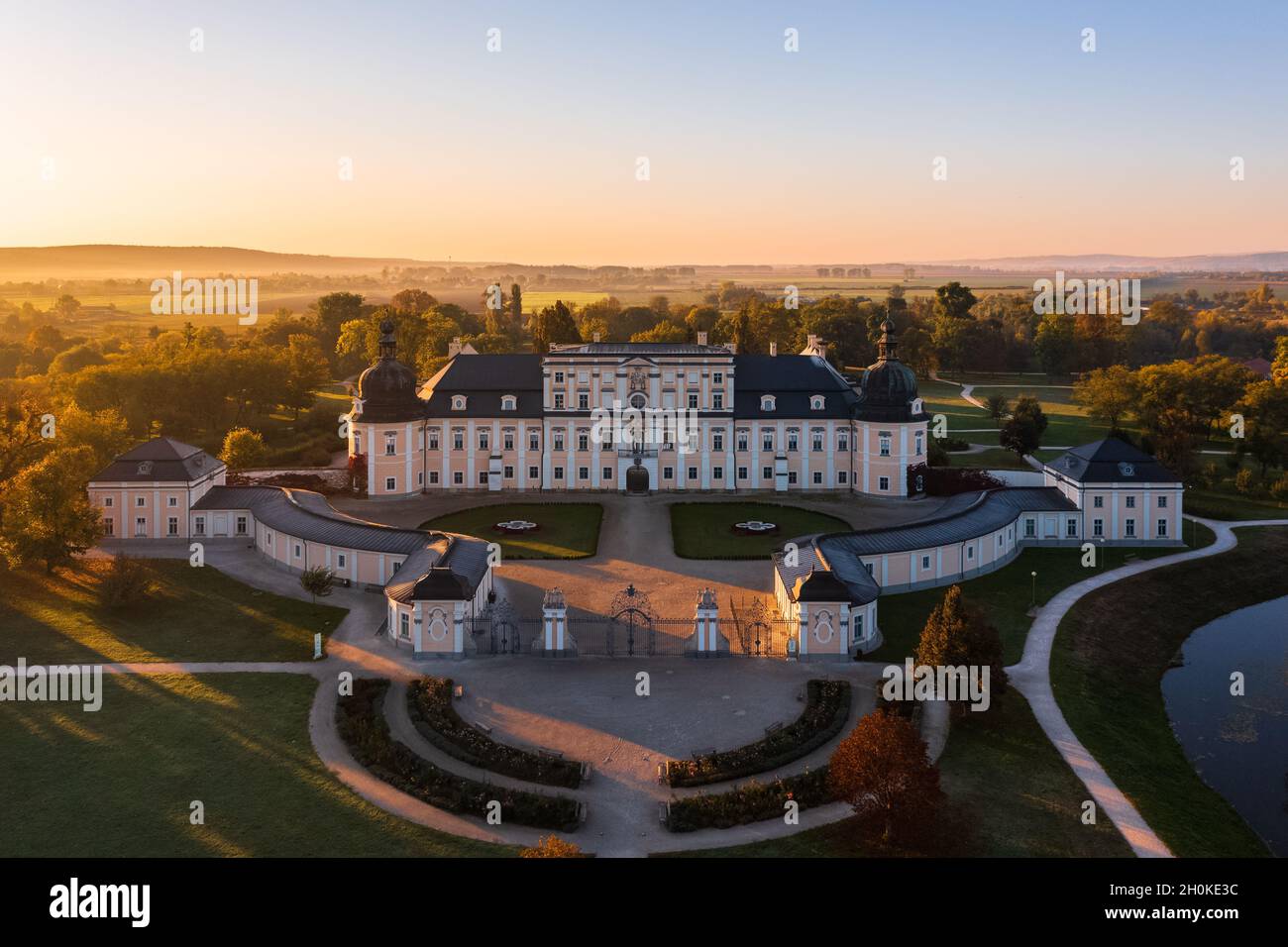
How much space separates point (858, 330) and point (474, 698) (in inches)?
4363

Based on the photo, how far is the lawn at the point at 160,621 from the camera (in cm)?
4228

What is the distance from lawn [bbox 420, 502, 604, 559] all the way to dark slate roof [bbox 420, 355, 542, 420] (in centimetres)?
822

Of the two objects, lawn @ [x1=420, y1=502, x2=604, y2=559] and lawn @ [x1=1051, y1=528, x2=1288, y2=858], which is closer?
lawn @ [x1=1051, y1=528, x2=1288, y2=858]

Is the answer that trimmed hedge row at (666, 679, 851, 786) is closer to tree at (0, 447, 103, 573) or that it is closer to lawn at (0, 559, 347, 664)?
lawn at (0, 559, 347, 664)

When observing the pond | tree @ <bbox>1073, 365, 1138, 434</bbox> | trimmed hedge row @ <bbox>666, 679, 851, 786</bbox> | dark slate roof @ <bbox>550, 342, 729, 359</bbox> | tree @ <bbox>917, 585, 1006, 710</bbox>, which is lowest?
the pond

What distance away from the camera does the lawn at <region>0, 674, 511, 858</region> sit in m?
27.6

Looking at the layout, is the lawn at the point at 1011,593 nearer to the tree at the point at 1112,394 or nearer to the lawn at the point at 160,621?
the lawn at the point at 160,621

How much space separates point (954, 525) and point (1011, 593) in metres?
4.94

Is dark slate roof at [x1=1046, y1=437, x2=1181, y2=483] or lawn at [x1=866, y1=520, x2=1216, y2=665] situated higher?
dark slate roof at [x1=1046, y1=437, x2=1181, y2=483]

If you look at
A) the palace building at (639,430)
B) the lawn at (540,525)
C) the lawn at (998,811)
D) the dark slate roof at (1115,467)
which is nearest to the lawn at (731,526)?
the palace building at (639,430)

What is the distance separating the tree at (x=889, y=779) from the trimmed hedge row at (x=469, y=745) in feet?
28.1

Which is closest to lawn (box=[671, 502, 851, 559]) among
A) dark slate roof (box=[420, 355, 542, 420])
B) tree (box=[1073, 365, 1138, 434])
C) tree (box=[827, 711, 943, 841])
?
dark slate roof (box=[420, 355, 542, 420])

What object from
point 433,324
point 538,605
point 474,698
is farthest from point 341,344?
point 474,698

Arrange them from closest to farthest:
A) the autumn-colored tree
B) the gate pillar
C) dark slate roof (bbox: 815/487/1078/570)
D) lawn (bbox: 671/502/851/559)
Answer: the autumn-colored tree < the gate pillar < dark slate roof (bbox: 815/487/1078/570) < lawn (bbox: 671/502/851/559)
